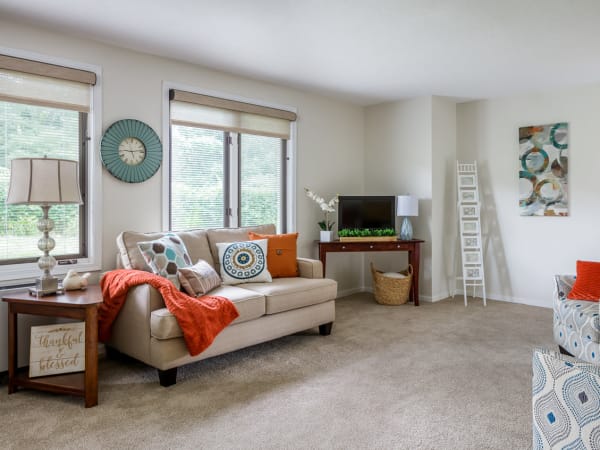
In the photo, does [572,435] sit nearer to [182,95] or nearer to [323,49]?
[323,49]

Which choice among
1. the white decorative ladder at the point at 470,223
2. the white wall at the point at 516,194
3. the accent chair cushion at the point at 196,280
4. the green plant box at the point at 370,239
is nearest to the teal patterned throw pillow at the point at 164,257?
the accent chair cushion at the point at 196,280

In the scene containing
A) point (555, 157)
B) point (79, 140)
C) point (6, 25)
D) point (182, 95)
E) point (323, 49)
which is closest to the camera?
point (6, 25)

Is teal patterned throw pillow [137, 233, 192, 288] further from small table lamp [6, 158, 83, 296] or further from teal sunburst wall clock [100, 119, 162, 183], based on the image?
teal sunburst wall clock [100, 119, 162, 183]

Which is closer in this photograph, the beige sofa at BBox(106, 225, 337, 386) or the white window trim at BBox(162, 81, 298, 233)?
the beige sofa at BBox(106, 225, 337, 386)

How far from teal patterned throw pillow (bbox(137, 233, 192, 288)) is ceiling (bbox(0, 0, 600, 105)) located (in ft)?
5.20

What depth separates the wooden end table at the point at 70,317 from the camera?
103 inches

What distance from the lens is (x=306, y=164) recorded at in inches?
210

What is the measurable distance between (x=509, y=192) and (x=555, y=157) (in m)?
0.62

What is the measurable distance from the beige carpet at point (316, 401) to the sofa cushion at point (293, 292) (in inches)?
14.3

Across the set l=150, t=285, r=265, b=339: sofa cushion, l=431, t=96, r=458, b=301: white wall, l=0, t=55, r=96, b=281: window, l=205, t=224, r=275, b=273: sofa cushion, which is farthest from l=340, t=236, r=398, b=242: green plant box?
l=0, t=55, r=96, b=281: window

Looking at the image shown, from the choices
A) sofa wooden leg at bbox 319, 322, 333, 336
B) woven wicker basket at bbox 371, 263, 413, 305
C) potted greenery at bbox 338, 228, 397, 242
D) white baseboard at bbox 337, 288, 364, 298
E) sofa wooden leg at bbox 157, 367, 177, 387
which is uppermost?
potted greenery at bbox 338, 228, 397, 242

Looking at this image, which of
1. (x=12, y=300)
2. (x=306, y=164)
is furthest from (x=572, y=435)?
(x=306, y=164)

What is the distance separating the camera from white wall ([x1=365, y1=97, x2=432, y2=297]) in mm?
A: 5469

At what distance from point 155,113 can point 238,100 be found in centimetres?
94
